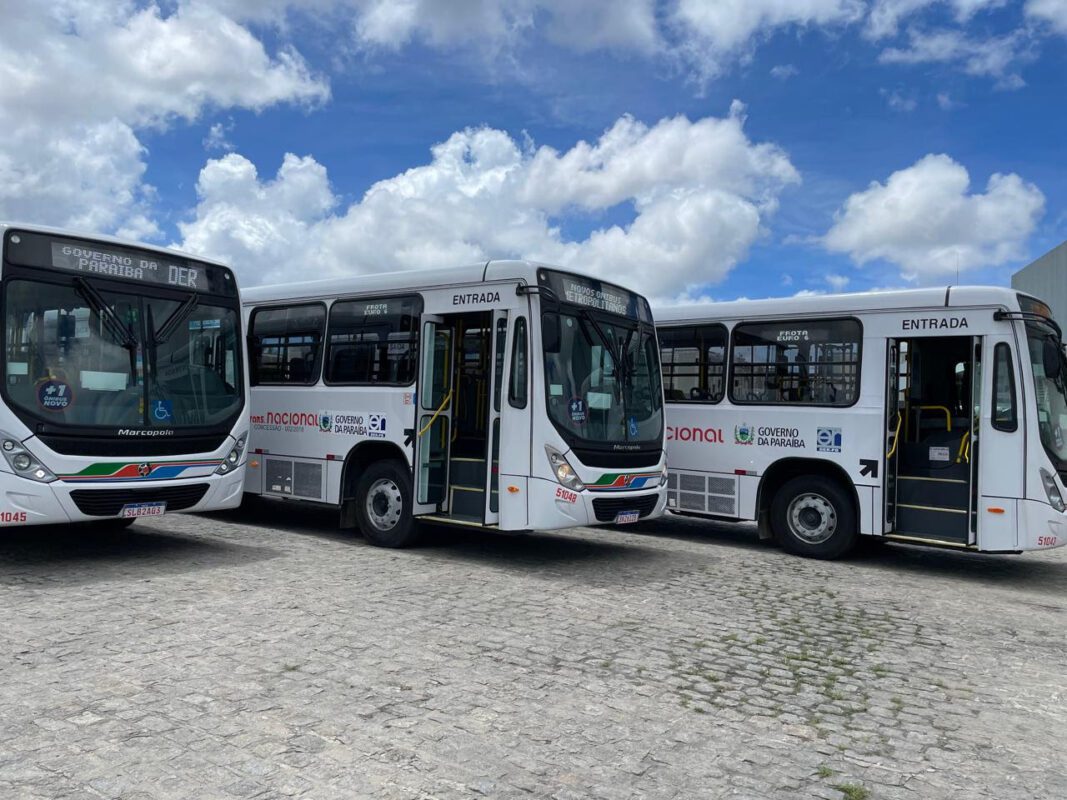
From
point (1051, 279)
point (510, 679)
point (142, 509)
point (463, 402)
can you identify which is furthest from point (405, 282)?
point (1051, 279)

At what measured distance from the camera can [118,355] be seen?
8656 mm

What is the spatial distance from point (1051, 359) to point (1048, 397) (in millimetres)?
432

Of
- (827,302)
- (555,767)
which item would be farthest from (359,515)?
(555,767)

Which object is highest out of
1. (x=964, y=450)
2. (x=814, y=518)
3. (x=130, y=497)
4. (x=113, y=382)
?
(x=113, y=382)

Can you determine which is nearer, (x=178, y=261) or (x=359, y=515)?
(x=178, y=261)

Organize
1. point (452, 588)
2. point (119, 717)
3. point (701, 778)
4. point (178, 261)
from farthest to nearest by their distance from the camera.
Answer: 1. point (178, 261)
2. point (452, 588)
3. point (119, 717)
4. point (701, 778)

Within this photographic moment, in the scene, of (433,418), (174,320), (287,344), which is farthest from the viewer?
(287,344)

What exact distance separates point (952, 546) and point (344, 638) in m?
6.44

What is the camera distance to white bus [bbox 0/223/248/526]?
7.95 metres

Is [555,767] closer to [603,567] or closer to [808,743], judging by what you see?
[808,743]

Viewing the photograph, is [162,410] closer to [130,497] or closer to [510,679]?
[130,497]

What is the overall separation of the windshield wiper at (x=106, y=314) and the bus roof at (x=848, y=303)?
260 inches

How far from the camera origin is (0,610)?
22.6 ft

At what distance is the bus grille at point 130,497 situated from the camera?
26.9 feet
